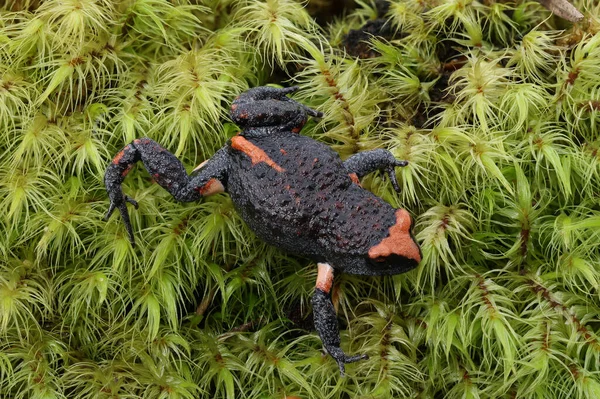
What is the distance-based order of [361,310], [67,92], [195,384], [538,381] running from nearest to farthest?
[538,381] < [195,384] < [361,310] < [67,92]

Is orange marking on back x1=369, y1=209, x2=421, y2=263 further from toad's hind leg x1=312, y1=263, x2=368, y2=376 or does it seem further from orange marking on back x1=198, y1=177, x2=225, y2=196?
orange marking on back x1=198, y1=177, x2=225, y2=196

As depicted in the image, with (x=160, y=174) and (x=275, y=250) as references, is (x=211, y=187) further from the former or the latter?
(x=275, y=250)

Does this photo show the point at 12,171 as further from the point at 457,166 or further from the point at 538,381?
the point at 538,381

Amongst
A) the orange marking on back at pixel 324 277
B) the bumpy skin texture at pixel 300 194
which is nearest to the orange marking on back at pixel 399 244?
the bumpy skin texture at pixel 300 194

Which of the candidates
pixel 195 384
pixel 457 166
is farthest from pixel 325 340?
pixel 457 166

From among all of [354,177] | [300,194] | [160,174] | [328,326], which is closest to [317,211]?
[300,194]

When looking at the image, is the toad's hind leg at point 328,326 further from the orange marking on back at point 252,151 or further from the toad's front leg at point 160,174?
the toad's front leg at point 160,174

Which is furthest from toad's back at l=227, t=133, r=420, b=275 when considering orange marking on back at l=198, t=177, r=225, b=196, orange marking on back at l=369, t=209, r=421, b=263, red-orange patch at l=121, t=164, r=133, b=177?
red-orange patch at l=121, t=164, r=133, b=177
